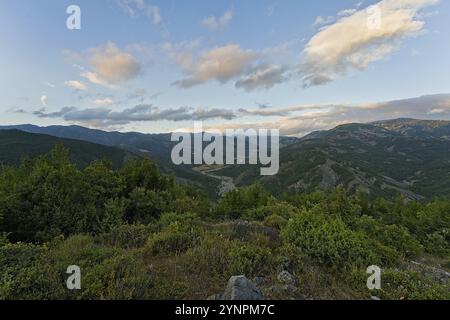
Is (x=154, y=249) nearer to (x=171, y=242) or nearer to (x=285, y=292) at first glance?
(x=171, y=242)

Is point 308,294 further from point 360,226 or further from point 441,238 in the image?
point 441,238

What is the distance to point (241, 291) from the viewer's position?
16.7ft

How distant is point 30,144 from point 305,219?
708ft

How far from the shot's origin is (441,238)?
20312 mm

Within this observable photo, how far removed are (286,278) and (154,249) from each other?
3.70m

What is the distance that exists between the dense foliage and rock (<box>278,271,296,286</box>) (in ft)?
0.59

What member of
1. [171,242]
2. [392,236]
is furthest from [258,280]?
[392,236]

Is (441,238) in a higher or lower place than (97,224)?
lower

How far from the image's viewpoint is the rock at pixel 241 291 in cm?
502

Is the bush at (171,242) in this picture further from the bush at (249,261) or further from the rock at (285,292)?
the rock at (285,292)

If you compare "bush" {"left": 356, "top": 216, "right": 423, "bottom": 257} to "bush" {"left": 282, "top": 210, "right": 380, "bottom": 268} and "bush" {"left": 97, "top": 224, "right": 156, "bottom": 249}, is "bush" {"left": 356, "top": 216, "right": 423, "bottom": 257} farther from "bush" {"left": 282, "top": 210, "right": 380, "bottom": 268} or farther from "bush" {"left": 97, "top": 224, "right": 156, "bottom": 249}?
"bush" {"left": 97, "top": 224, "right": 156, "bottom": 249}

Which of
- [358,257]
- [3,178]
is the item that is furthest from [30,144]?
[358,257]

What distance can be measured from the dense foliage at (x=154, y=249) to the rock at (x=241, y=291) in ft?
1.39

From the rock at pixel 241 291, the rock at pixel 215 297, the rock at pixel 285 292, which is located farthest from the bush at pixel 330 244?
the rock at pixel 215 297
